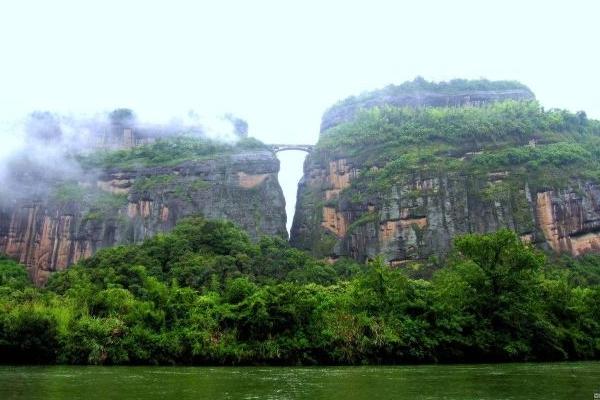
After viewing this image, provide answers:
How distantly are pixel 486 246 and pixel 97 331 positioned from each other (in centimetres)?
2510

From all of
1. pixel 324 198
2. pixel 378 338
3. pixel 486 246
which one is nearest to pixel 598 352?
pixel 486 246

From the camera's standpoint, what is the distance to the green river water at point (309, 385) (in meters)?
19.1

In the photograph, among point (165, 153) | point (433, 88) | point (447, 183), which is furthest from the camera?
point (433, 88)

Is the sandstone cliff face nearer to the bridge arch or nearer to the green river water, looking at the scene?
the bridge arch

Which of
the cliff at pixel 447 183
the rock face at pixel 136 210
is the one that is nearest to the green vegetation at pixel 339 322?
the cliff at pixel 447 183

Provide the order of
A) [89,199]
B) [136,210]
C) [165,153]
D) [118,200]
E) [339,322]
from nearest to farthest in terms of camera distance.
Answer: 1. [339,322]
2. [136,210]
3. [89,199]
4. [118,200]
5. [165,153]

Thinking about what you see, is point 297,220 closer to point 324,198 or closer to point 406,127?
point 324,198

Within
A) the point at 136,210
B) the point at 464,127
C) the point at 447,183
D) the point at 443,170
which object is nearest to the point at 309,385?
the point at 447,183

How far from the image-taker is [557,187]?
277ft

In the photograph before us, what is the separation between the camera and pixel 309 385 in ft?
76.3

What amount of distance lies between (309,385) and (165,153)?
85653mm

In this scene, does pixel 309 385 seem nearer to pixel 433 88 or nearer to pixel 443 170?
pixel 443 170

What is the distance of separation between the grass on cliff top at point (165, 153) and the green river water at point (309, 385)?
74.9 metres

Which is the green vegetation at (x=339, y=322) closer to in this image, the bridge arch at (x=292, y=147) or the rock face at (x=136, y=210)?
the rock face at (x=136, y=210)
